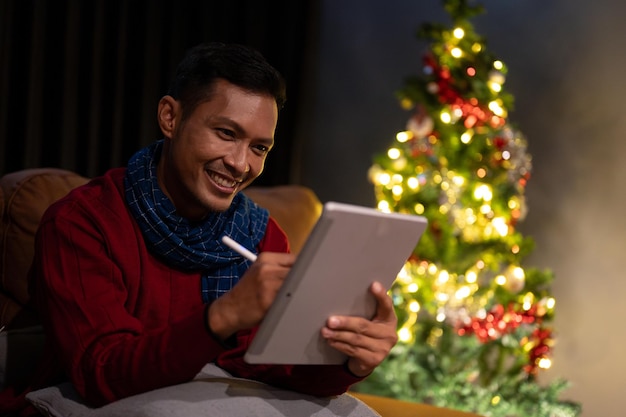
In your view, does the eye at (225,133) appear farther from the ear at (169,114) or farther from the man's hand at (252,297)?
the man's hand at (252,297)

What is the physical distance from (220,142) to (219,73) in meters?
0.12

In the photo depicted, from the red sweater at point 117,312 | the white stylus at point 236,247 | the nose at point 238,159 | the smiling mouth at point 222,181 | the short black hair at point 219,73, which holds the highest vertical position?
the short black hair at point 219,73

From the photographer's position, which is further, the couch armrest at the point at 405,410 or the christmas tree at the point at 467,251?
the christmas tree at the point at 467,251

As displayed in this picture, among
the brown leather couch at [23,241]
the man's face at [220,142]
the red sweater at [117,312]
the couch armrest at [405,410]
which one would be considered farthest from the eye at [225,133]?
the couch armrest at [405,410]

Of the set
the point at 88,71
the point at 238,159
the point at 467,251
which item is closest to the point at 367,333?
the point at 238,159

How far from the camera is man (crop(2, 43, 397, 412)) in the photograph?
1.28m

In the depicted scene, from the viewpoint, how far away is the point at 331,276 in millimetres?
1198

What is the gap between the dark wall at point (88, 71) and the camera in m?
2.97

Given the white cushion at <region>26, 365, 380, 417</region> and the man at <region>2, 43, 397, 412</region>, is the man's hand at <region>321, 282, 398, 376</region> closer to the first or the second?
the man at <region>2, 43, 397, 412</region>

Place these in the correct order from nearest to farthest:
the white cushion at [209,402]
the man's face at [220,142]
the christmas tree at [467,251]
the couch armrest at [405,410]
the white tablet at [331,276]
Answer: the white tablet at [331,276], the white cushion at [209,402], the man's face at [220,142], the couch armrest at [405,410], the christmas tree at [467,251]

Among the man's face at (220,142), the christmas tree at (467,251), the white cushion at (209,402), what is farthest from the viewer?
the christmas tree at (467,251)

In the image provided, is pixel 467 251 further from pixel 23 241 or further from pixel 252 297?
pixel 252 297

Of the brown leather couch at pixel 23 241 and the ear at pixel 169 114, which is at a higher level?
the ear at pixel 169 114

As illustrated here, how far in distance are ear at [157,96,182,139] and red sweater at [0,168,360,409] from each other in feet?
0.44
